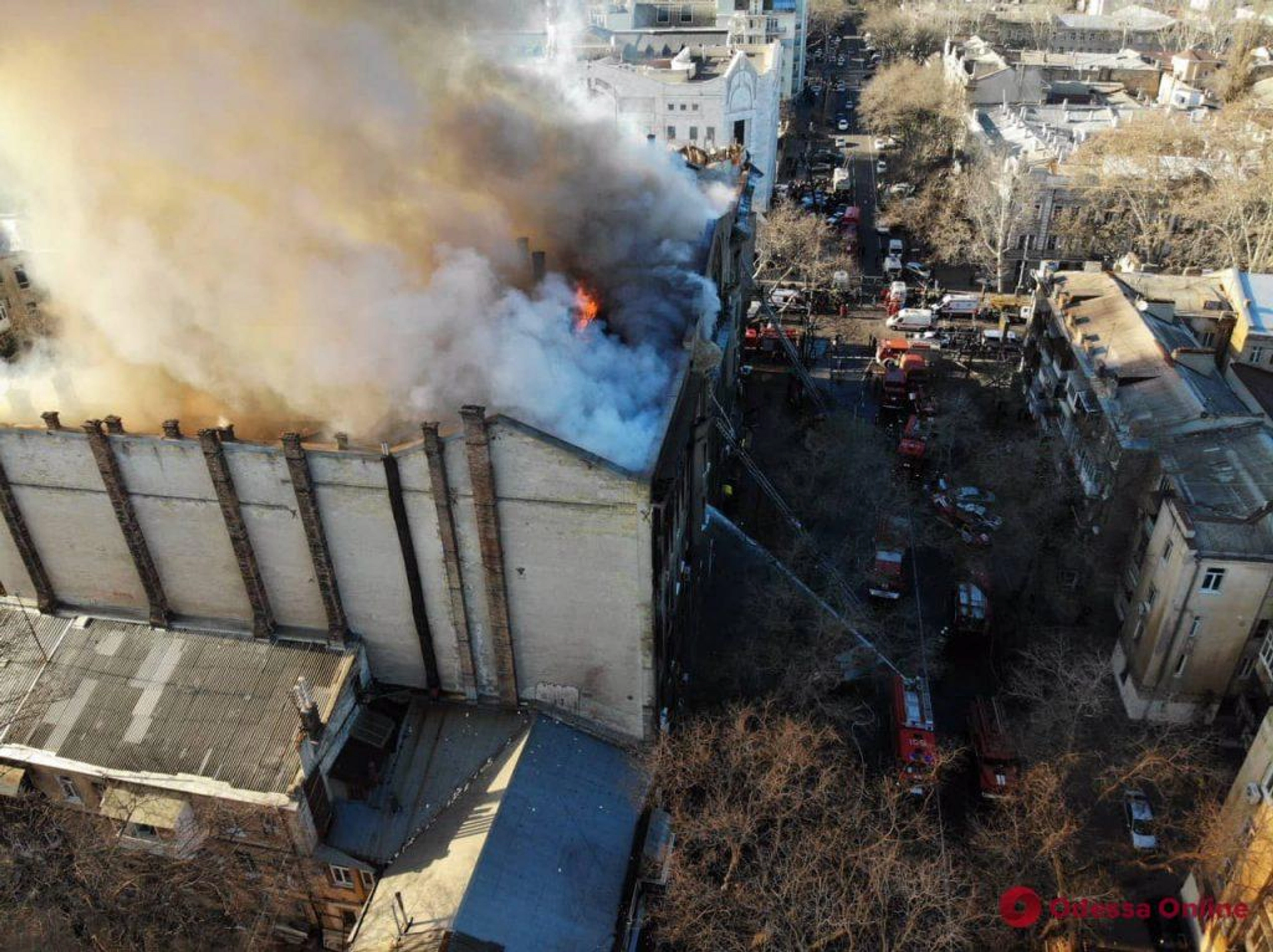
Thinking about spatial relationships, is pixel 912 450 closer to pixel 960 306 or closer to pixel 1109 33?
pixel 960 306

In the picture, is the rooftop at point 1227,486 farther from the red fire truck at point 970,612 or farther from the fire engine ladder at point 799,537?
the fire engine ladder at point 799,537

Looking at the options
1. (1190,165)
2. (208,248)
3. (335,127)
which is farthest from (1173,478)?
(1190,165)

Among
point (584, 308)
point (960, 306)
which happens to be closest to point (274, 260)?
point (584, 308)

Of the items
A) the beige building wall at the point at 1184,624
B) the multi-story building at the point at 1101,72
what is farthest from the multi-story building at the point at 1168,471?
the multi-story building at the point at 1101,72

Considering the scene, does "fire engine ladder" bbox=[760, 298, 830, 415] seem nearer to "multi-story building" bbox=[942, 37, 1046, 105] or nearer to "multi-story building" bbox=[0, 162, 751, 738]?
"multi-story building" bbox=[0, 162, 751, 738]

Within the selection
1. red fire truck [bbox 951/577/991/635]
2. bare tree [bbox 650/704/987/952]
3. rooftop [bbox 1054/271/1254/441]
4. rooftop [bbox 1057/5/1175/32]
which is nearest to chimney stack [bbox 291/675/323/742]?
bare tree [bbox 650/704/987/952]

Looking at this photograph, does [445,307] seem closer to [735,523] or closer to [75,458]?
[75,458]

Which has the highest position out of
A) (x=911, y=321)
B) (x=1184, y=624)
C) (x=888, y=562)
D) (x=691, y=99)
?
(x=691, y=99)
